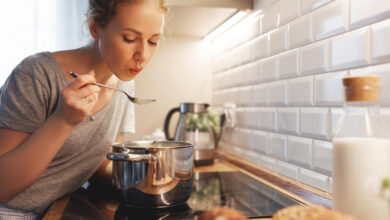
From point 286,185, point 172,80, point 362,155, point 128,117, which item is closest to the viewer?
point 362,155

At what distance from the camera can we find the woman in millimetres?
750

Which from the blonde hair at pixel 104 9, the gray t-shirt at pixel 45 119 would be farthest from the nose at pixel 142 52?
the gray t-shirt at pixel 45 119

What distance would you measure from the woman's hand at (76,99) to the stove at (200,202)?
0.22 m

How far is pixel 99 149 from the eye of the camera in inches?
39.7

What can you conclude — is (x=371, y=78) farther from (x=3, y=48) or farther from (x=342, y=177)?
(x=3, y=48)

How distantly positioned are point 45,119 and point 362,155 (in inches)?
28.6

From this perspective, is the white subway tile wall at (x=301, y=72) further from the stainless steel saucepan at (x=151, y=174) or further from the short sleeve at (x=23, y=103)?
the short sleeve at (x=23, y=103)

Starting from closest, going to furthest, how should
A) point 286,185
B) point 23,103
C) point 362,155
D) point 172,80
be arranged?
point 362,155, point 23,103, point 286,185, point 172,80

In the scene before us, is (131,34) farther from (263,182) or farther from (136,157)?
(263,182)

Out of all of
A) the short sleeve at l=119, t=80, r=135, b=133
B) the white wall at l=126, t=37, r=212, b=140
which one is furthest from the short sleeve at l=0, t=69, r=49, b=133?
the white wall at l=126, t=37, r=212, b=140

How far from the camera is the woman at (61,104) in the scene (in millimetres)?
750

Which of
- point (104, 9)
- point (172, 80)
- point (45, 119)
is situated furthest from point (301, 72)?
point (172, 80)

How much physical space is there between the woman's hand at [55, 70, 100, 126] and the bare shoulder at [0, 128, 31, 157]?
5.5 inches

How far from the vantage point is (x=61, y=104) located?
2.41ft
